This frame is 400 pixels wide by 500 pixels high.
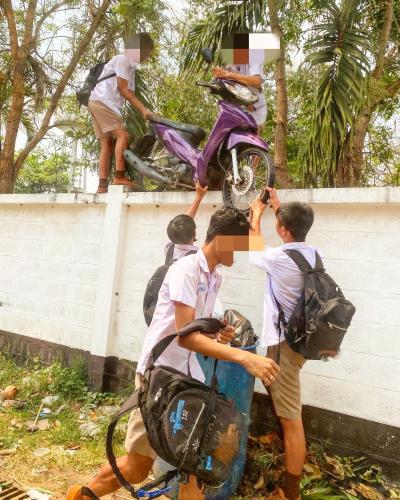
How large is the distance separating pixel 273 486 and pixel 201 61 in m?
4.37

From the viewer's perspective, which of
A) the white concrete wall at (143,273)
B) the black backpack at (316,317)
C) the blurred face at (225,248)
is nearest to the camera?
the blurred face at (225,248)

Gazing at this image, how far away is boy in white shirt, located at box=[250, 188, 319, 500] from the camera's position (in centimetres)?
286

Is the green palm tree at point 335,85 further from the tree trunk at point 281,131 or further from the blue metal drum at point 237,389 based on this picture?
the blue metal drum at point 237,389

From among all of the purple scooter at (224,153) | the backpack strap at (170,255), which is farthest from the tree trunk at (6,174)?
the backpack strap at (170,255)

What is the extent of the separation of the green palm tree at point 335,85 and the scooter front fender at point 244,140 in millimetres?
1153

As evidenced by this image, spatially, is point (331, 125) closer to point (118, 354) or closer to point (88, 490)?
point (118, 354)

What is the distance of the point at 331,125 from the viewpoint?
474 centimetres

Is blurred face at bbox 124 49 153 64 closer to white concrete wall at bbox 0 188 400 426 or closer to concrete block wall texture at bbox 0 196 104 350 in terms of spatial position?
white concrete wall at bbox 0 188 400 426

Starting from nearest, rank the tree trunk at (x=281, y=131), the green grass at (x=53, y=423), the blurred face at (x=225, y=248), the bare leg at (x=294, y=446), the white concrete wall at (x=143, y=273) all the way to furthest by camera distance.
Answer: the blurred face at (x=225, y=248)
the bare leg at (x=294, y=446)
the white concrete wall at (x=143, y=273)
the green grass at (x=53, y=423)
the tree trunk at (x=281, y=131)

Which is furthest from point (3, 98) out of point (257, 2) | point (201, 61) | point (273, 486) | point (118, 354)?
point (273, 486)

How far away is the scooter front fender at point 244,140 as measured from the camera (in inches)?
150

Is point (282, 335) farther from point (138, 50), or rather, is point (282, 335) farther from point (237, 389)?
point (138, 50)

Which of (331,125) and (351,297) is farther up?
(331,125)

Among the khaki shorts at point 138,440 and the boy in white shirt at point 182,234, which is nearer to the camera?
the khaki shorts at point 138,440
